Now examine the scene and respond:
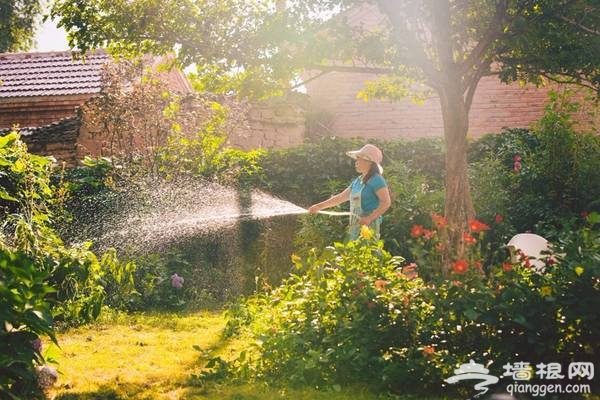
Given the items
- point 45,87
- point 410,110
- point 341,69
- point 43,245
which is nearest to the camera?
point 43,245

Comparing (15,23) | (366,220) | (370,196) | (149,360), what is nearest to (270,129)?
(370,196)

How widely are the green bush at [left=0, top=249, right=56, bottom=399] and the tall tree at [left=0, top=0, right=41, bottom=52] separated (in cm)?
2268

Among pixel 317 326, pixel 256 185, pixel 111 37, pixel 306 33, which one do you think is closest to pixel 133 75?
pixel 256 185

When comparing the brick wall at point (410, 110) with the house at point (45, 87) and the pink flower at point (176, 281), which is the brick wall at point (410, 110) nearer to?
the house at point (45, 87)

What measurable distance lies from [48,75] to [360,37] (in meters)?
15.9

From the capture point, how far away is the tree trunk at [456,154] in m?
6.43

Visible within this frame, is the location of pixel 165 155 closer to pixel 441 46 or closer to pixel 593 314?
pixel 441 46

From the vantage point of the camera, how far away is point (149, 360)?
17.9 ft

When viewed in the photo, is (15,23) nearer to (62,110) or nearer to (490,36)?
(62,110)

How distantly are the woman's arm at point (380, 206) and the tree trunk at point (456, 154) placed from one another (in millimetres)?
571

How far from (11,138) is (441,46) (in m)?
3.80

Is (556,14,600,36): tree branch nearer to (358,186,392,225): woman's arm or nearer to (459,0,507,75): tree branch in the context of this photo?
(459,0,507,75): tree branch

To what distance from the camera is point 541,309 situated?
4039mm

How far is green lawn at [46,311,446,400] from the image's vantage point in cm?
439
